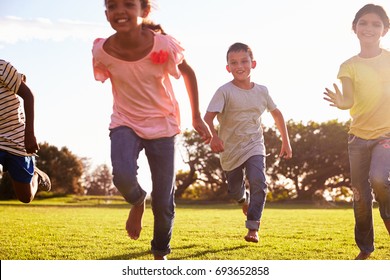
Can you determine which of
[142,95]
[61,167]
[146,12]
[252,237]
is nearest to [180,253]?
[252,237]

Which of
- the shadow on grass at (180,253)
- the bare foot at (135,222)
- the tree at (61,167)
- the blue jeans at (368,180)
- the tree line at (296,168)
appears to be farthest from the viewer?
the tree at (61,167)

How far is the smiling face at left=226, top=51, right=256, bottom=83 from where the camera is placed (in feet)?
19.3

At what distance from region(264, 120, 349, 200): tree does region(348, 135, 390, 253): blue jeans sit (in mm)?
30709

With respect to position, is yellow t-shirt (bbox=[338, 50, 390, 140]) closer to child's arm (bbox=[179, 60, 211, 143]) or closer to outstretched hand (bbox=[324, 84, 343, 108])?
outstretched hand (bbox=[324, 84, 343, 108])

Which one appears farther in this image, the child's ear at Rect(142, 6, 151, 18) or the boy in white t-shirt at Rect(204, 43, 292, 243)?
the boy in white t-shirt at Rect(204, 43, 292, 243)

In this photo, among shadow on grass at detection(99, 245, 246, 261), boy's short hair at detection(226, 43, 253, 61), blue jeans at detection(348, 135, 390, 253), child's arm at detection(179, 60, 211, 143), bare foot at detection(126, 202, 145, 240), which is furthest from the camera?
boy's short hair at detection(226, 43, 253, 61)

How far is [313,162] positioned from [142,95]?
3350 centimetres

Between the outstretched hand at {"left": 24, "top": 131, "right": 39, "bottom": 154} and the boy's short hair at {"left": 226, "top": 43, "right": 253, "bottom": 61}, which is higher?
the boy's short hair at {"left": 226, "top": 43, "right": 253, "bottom": 61}

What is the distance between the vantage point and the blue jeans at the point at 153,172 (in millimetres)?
3951

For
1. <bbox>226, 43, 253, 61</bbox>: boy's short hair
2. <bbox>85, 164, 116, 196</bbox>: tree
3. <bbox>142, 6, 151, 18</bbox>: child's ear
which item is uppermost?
<bbox>226, 43, 253, 61</bbox>: boy's short hair

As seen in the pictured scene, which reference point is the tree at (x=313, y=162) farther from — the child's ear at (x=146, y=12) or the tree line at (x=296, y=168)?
the child's ear at (x=146, y=12)

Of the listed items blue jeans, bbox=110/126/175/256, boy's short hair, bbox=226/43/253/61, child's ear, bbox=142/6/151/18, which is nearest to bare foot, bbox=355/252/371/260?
blue jeans, bbox=110/126/175/256

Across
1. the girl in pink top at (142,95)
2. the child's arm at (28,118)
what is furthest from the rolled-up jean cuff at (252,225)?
the child's arm at (28,118)
